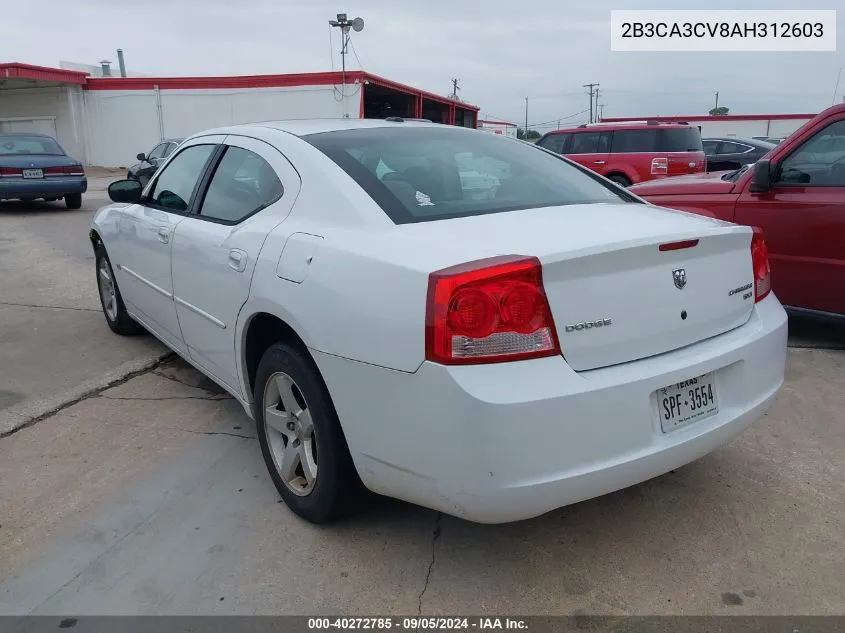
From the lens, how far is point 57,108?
28.6m

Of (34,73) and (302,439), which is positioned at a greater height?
(34,73)

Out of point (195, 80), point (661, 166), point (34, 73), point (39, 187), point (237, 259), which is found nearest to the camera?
point (237, 259)

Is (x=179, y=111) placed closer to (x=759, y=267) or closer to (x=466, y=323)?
(x=759, y=267)

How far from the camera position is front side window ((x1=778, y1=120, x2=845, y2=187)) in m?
4.78

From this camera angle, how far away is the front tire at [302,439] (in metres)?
2.55

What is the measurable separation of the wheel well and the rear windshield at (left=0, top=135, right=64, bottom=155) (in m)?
12.2

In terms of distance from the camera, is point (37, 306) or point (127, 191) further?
point (37, 306)

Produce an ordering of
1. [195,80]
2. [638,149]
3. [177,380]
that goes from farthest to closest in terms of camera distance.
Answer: [195,80], [638,149], [177,380]

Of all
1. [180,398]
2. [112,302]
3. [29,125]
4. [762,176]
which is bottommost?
[180,398]

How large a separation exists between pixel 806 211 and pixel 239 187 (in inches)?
149

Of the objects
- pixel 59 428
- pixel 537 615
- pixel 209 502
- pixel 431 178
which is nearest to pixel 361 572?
pixel 537 615

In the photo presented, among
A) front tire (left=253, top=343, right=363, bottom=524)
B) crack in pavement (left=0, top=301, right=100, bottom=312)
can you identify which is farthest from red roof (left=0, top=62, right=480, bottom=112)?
front tire (left=253, top=343, right=363, bottom=524)

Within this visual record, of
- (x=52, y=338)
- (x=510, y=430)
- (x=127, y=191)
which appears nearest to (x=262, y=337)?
(x=510, y=430)

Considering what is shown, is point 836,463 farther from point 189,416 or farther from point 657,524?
point 189,416
